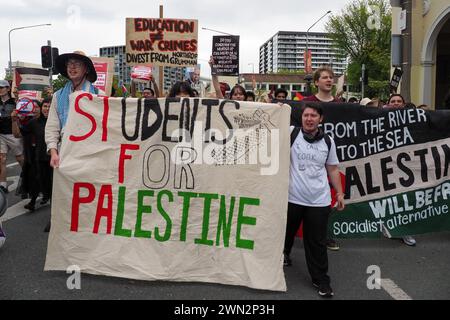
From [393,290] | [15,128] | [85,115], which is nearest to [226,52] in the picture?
[15,128]

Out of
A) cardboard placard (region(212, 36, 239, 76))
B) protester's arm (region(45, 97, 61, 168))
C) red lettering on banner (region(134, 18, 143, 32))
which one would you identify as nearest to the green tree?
cardboard placard (region(212, 36, 239, 76))

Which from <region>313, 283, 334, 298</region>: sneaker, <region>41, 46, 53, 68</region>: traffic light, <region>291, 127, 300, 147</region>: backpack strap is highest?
<region>41, 46, 53, 68</region>: traffic light

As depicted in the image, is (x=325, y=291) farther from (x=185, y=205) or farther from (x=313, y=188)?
(x=185, y=205)

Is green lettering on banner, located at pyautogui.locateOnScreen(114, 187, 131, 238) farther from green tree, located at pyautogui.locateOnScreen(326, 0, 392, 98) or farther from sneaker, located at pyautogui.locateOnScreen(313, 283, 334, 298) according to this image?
green tree, located at pyautogui.locateOnScreen(326, 0, 392, 98)

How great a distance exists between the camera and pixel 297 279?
4.06 meters

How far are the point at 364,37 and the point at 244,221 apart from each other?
48067 mm

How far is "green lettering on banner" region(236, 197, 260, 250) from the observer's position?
3.82 meters

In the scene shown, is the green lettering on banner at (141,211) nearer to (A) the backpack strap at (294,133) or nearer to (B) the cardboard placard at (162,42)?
(A) the backpack strap at (294,133)

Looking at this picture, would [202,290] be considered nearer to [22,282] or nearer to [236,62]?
[22,282]

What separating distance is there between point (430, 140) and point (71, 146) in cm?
388

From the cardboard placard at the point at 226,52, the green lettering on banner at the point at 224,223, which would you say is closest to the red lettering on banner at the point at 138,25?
the green lettering on banner at the point at 224,223

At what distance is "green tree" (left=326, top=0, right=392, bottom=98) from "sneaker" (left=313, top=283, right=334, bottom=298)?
4388 cm

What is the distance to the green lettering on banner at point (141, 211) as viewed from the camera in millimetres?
3920
